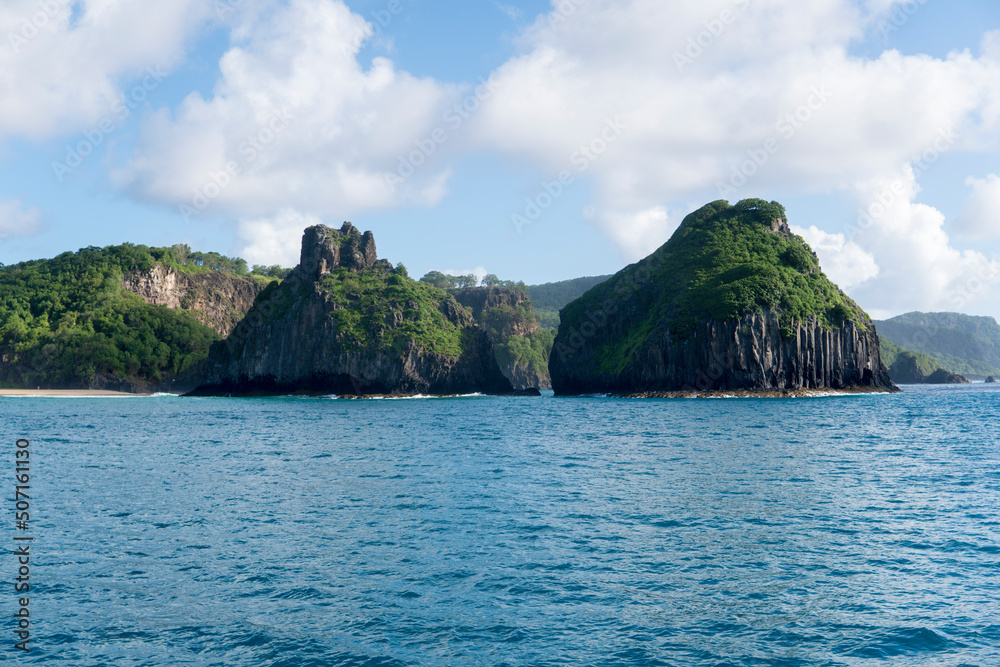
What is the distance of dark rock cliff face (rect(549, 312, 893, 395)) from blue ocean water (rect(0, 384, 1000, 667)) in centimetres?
9864

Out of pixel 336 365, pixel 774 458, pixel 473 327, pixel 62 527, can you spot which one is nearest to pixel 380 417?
pixel 774 458

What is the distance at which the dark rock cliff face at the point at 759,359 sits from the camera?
453 ft

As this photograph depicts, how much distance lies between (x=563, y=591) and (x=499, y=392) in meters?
163

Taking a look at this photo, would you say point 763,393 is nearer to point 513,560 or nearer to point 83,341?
point 513,560

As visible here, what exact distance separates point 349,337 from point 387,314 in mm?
11635

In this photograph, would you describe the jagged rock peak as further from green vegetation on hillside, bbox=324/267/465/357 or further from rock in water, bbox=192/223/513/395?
green vegetation on hillside, bbox=324/267/465/357

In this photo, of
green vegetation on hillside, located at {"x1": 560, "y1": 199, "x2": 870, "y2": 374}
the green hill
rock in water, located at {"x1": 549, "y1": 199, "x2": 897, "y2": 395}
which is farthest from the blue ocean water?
the green hill

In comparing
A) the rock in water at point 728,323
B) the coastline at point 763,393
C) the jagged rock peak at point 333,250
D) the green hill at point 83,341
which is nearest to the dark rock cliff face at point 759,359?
the rock in water at point 728,323

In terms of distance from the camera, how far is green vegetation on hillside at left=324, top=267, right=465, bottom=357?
6339 inches

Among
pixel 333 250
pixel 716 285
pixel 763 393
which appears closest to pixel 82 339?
pixel 333 250

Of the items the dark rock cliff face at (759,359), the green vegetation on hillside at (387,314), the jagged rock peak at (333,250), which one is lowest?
the dark rock cliff face at (759,359)

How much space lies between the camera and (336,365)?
158 meters

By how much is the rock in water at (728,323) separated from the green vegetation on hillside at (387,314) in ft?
127

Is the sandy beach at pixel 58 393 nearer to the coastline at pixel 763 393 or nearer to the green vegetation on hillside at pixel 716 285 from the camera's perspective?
the green vegetation on hillside at pixel 716 285
